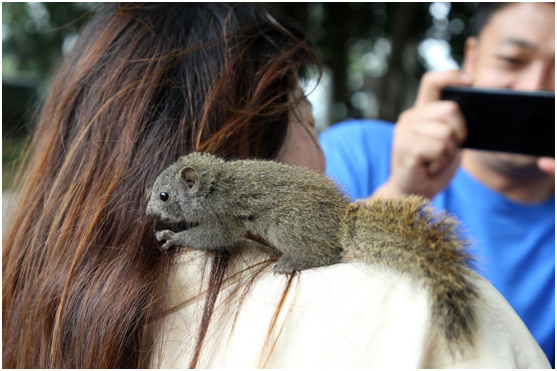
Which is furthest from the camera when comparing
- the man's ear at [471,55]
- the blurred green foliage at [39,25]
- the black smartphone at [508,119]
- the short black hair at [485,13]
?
the blurred green foliage at [39,25]

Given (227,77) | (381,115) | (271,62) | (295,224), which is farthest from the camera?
(381,115)

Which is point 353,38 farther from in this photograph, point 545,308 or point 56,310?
point 56,310

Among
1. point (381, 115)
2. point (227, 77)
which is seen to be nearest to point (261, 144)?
point (227, 77)

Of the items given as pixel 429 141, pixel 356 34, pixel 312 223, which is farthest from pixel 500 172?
pixel 356 34

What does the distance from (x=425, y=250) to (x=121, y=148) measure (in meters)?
0.89

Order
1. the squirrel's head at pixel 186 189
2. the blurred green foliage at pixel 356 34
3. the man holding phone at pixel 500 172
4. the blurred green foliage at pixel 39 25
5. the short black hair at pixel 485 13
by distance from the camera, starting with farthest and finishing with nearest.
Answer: the blurred green foliage at pixel 356 34
the blurred green foliage at pixel 39 25
the short black hair at pixel 485 13
the man holding phone at pixel 500 172
the squirrel's head at pixel 186 189

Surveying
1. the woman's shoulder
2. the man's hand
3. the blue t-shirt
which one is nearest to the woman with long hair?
the woman's shoulder

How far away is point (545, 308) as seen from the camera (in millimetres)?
2566

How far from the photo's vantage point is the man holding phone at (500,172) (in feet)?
8.14

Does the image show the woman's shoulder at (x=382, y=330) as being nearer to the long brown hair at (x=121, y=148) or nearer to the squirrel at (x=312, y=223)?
the squirrel at (x=312, y=223)

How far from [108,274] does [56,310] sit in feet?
0.65

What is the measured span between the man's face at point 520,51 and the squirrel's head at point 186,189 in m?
2.05

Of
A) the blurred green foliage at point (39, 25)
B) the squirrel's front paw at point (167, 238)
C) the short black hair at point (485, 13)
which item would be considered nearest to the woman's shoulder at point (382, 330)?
the squirrel's front paw at point (167, 238)

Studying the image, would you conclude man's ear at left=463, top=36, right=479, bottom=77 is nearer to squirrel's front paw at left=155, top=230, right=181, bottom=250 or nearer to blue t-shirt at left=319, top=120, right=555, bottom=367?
blue t-shirt at left=319, top=120, right=555, bottom=367
